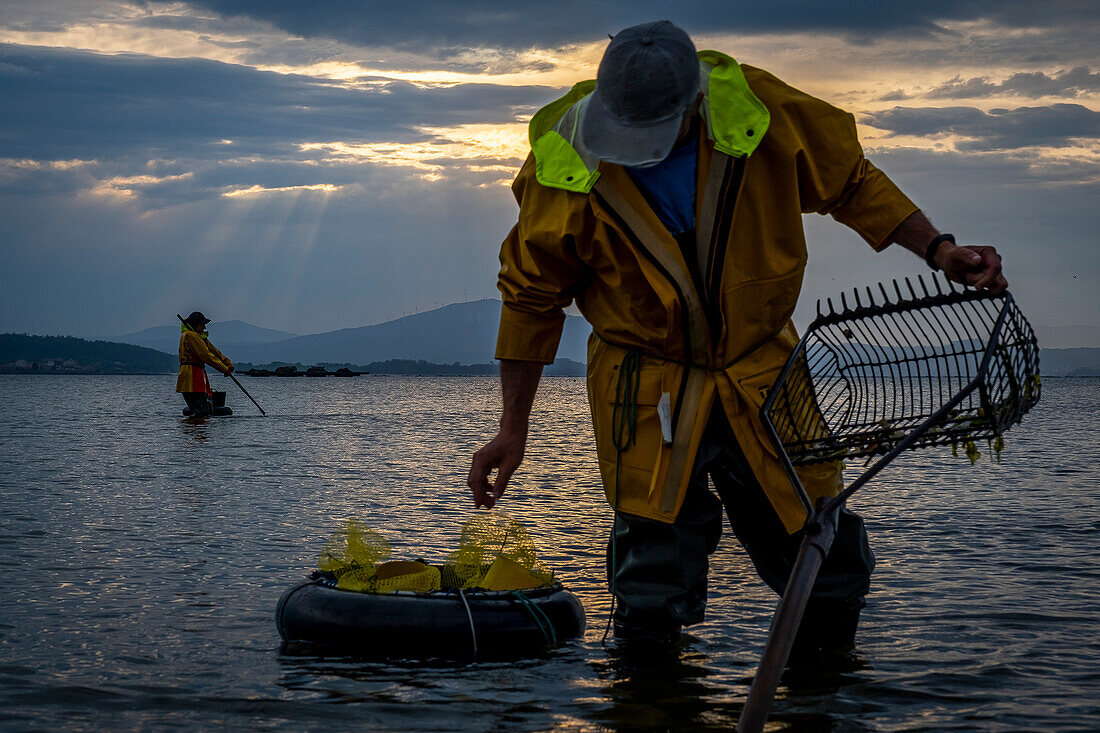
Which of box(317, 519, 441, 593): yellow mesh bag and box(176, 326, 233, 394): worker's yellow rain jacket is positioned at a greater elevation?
box(176, 326, 233, 394): worker's yellow rain jacket

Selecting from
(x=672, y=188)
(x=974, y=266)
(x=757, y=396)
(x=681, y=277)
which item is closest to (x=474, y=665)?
(x=757, y=396)

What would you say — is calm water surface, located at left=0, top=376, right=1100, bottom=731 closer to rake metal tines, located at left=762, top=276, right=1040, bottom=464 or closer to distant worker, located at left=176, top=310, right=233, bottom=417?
rake metal tines, located at left=762, top=276, right=1040, bottom=464

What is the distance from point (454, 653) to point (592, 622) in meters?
1.00

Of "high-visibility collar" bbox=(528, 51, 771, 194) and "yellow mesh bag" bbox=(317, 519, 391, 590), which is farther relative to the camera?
"yellow mesh bag" bbox=(317, 519, 391, 590)

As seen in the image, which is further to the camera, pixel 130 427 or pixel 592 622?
pixel 130 427

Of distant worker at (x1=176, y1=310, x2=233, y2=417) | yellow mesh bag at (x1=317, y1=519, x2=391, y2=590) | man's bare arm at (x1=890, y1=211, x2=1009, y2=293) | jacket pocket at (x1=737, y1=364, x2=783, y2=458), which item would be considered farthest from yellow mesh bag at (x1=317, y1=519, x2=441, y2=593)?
distant worker at (x1=176, y1=310, x2=233, y2=417)

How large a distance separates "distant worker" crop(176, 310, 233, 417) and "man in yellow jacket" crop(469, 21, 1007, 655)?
674 inches

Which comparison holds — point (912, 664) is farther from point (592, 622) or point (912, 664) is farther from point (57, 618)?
point (57, 618)

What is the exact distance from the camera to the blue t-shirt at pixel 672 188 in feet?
12.2

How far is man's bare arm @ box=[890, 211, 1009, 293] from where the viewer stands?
3.37 meters

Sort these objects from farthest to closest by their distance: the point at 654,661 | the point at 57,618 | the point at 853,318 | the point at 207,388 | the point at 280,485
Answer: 1. the point at 207,388
2. the point at 280,485
3. the point at 57,618
4. the point at 654,661
5. the point at 853,318

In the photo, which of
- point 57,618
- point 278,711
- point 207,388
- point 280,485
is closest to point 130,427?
point 207,388

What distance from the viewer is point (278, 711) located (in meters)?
4.15

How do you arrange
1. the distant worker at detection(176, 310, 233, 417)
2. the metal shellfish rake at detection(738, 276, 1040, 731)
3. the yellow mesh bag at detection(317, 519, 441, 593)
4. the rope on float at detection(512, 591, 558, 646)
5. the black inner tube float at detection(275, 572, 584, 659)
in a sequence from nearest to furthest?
the metal shellfish rake at detection(738, 276, 1040, 731), the black inner tube float at detection(275, 572, 584, 659), the rope on float at detection(512, 591, 558, 646), the yellow mesh bag at detection(317, 519, 441, 593), the distant worker at detection(176, 310, 233, 417)
